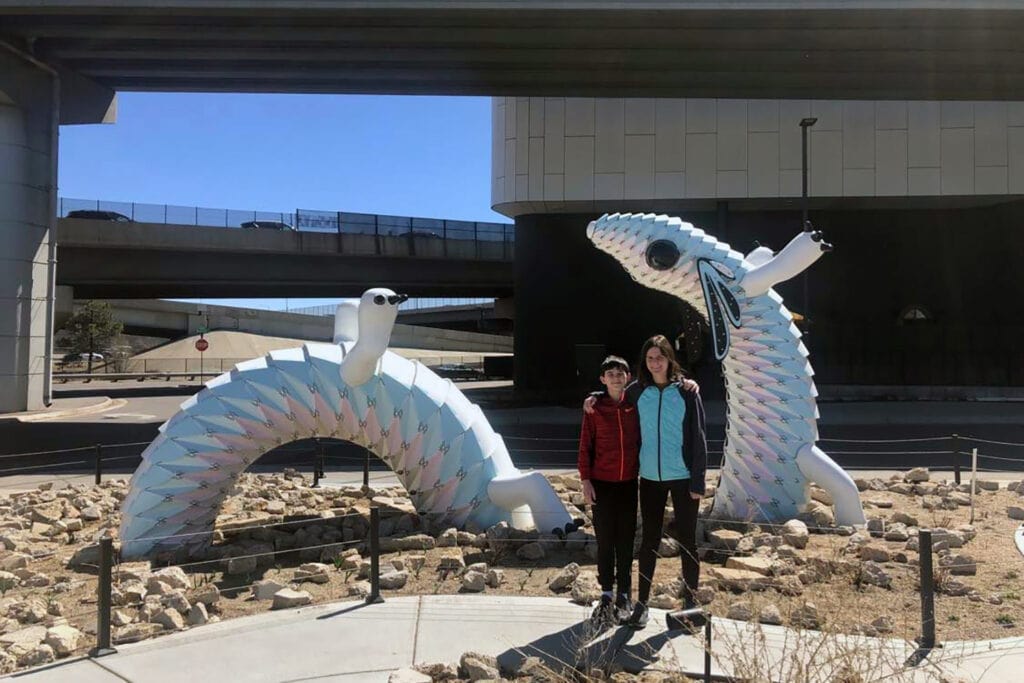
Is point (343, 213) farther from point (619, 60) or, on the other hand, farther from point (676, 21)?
point (676, 21)

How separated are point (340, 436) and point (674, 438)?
3.62m

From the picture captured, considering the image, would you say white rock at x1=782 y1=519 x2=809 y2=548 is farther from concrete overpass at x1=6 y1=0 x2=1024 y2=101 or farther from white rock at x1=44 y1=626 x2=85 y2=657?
concrete overpass at x1=6 y1=0 x2=1024 y2=101

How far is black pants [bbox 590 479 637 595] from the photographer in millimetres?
4629

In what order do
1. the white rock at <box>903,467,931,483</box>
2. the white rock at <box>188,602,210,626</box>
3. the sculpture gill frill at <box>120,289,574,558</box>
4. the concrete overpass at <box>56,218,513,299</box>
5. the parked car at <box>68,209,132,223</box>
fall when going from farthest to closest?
the parked car at <box>68,209,132,223</box> → the concrete overpass at <box>56,218,513,299</box> → the white rock at <box>903,467,931,483</box> → the sculpture gill frill at <box>120,289,574,558</box> → the white rock at <box>188,602,210,626</box>

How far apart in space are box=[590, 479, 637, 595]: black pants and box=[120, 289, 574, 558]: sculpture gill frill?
210 centimetres

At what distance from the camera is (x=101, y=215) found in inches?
1106

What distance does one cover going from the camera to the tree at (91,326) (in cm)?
5294

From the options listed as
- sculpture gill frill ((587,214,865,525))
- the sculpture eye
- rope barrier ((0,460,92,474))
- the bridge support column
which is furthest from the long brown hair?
the bridge support column

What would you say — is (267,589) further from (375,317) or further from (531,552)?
(375,317)

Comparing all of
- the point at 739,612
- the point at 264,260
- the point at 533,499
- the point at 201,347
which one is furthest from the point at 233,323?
the point at 739,612

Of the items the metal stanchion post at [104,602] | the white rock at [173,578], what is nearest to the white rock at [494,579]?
the white rock at [173,578]

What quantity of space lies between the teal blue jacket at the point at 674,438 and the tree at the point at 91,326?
55665 millimetres

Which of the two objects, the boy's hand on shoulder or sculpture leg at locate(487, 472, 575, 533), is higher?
the boy's hand on shoulder

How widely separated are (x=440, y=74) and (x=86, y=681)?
19.1m
